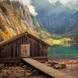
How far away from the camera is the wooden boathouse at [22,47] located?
21623 millimetres

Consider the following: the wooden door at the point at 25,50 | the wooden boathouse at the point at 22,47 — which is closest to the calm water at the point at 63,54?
the wooden boathouse at the point at 22,47

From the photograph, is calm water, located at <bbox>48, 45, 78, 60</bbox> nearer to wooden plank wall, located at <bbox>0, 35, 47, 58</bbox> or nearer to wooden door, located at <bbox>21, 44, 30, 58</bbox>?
wooden plank wall, located at <bbox>0, 35, 47, 58</bbox>

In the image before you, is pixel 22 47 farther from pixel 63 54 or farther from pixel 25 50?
pixel 63 54

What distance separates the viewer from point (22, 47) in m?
22.7

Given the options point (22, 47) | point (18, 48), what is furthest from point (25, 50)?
point (18, 48)

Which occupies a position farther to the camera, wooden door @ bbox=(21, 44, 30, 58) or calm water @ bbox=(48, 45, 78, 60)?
calm water @ bbox=(48, 45, 78, 60)

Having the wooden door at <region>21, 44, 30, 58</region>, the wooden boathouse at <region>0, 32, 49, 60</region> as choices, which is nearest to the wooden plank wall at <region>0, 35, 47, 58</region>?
the wooden boathouse at <region>0, 32, 49, 60</region>

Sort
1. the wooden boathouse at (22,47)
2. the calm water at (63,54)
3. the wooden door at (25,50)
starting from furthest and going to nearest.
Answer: the calm water at (63,54), the wooden door at (25,50), the wooden boathouse at (22,47)

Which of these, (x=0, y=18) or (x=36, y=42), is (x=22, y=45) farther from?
(x=0, y=18)

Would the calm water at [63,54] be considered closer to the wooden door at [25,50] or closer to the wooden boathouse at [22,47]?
the wooden boathouse at [22,47]

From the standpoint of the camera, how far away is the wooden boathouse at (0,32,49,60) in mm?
21623

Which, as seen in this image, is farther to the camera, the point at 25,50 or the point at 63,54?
the point at 63,54

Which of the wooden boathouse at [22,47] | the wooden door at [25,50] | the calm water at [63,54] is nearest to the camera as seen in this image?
the wooden boathouse at [22,47]

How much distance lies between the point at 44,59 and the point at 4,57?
6400 millimetres
